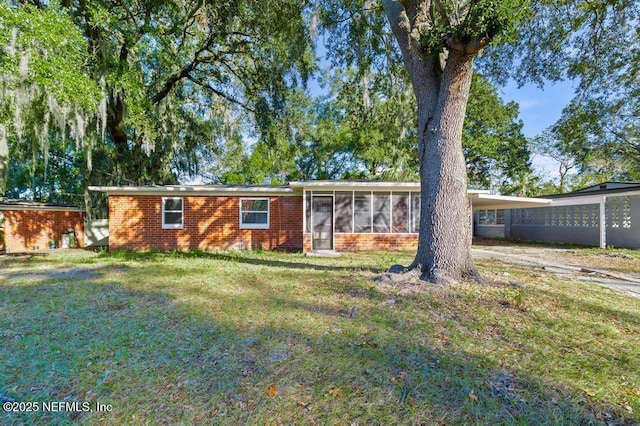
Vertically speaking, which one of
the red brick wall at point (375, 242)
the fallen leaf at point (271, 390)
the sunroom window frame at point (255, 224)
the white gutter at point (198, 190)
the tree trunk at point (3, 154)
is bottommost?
the fallen leaf at point (271, 390)

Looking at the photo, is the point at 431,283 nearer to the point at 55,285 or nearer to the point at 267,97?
the point at 55,285

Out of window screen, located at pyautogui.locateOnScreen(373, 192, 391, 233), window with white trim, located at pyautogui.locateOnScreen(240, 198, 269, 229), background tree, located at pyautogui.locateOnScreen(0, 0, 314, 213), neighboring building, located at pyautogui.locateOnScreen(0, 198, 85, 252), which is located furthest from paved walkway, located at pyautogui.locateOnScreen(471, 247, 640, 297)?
neighboring building, located at pyautogui.locateOnScreen(0, 198, 85, 252)

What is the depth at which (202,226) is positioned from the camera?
37.4ft

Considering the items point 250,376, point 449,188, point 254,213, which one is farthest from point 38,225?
point 449,188

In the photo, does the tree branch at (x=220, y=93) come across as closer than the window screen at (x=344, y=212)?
No

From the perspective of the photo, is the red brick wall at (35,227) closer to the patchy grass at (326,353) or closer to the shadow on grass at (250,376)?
the patchy grass at (326,353)

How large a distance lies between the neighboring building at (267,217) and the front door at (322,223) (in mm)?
38

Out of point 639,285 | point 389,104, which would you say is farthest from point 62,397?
point 389,104

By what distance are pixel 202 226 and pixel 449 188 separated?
926 centimetres

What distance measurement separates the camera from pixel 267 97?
11.8 meters

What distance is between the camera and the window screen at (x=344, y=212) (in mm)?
11352

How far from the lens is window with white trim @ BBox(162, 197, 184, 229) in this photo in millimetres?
11258

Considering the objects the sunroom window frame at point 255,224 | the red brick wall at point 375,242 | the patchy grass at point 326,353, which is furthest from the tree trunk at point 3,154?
the red brick wall at point 375,242

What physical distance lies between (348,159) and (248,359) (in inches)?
803
